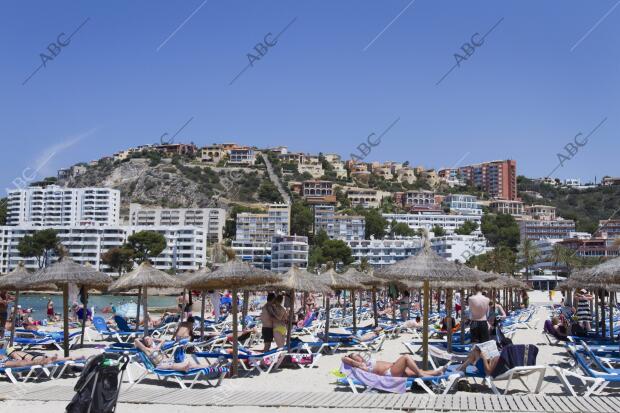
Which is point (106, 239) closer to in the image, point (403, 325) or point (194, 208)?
point (194, 208)

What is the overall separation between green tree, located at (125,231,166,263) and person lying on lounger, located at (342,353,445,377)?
9224 centimetres

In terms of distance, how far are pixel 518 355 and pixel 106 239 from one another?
106703mm

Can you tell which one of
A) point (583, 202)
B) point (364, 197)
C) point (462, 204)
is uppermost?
point (583, 202)

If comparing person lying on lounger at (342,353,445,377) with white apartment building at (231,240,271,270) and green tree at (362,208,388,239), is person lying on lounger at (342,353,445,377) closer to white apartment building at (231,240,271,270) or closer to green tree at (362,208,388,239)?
white apartment building at (231,240,271,270)

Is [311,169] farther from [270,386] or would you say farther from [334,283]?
[270,386]

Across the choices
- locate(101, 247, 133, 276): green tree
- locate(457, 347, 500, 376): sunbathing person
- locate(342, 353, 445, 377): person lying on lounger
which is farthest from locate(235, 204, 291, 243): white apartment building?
locate(457, 347, 500, 376): sunbathing person

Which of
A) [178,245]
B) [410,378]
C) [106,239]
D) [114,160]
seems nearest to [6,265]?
[106,239]

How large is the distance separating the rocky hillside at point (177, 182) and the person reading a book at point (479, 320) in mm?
133862

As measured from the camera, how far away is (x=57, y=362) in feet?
33.6

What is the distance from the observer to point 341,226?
12688 cm

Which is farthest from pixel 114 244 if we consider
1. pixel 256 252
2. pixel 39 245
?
pixel 256 252

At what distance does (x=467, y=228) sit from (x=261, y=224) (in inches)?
1561

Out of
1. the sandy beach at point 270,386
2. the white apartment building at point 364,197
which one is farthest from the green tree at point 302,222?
the sandy beach at point 270,386

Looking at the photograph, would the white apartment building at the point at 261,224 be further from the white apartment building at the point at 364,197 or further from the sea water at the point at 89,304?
the sea water at the point at 89,304
